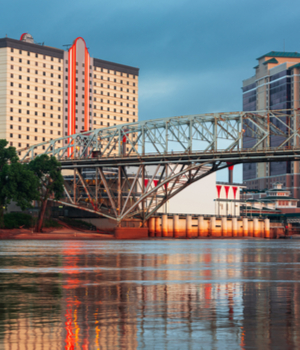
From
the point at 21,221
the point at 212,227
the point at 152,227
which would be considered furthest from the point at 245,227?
the point at 21,221

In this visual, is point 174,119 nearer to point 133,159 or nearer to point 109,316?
point 133,159

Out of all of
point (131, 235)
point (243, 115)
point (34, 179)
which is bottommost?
point (131, 235)

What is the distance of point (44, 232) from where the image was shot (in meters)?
121

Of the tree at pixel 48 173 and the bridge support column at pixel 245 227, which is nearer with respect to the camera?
the tree at pixel 48 173

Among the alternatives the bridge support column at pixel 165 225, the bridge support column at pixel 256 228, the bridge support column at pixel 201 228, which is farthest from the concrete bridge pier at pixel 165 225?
the bridge support column at pixel 256 228

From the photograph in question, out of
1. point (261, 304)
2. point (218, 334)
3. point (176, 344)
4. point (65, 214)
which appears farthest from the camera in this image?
point (65, 214)

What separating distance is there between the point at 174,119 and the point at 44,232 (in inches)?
1382

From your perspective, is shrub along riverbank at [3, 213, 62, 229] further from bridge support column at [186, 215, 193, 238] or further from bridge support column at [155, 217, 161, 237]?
bridge support column at [186, 215, 193, 238]

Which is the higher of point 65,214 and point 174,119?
point 174,119

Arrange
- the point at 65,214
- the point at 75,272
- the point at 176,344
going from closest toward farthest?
the point at 176,344 < the point at 75,272 < the point at 65,214

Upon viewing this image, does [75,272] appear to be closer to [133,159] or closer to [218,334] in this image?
[218,334]

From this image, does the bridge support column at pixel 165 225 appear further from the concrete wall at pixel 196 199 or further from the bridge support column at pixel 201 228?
the bridge support column at pixel 201 228

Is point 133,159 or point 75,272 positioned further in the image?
point 133,159

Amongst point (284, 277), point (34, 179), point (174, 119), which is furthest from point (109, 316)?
point (174, 119)
